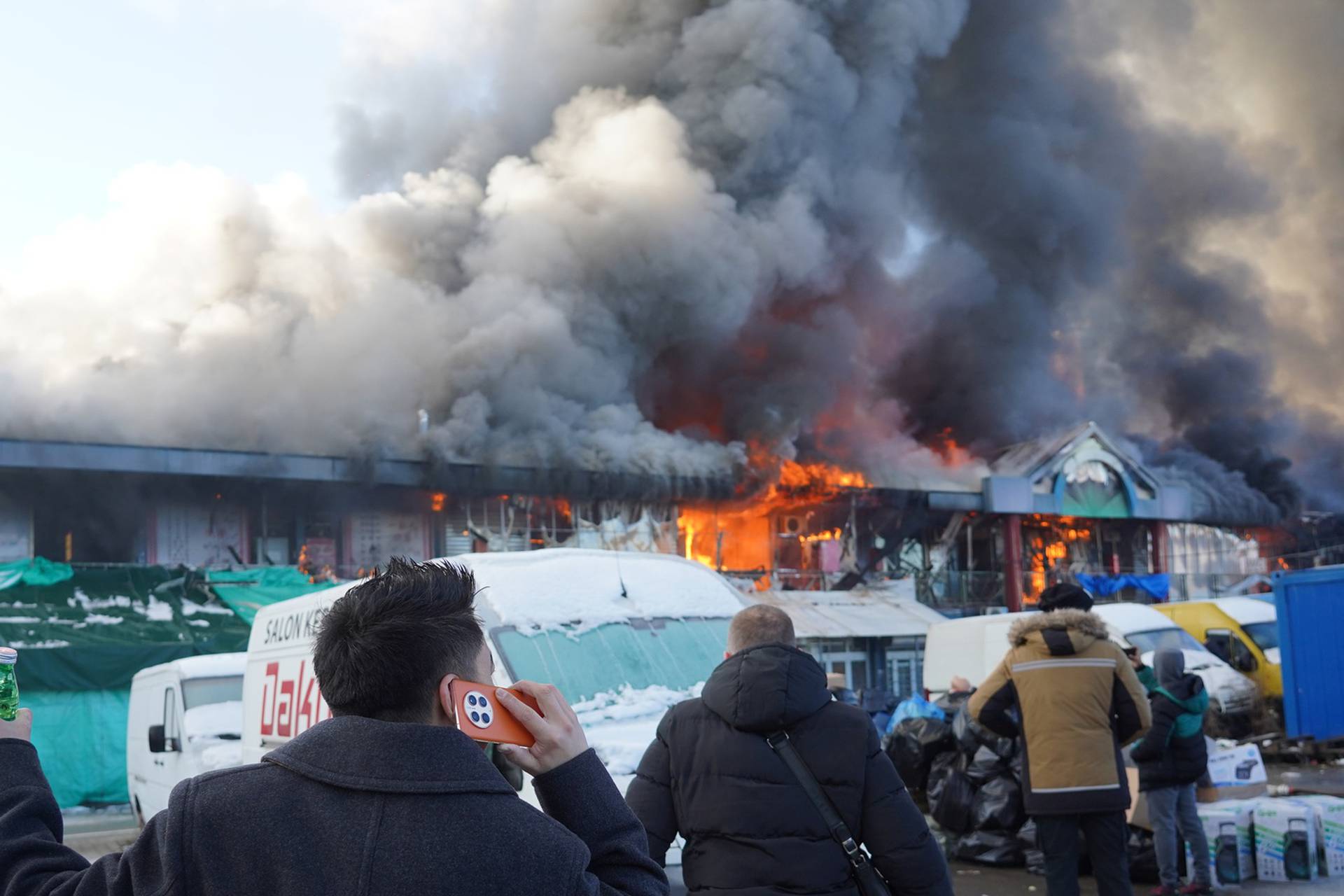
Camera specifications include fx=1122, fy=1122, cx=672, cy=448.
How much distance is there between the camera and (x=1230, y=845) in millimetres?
7176

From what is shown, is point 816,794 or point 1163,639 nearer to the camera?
point 816,794

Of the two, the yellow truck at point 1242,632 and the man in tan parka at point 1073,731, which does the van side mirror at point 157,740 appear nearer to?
the man in tan parka at point 1073,731

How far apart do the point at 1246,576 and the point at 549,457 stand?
2145cm

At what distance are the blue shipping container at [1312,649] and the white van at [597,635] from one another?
333 inches

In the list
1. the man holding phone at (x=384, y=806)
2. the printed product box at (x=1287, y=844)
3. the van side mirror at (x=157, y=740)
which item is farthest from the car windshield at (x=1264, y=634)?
the man holding phone at (x=384, y=806)

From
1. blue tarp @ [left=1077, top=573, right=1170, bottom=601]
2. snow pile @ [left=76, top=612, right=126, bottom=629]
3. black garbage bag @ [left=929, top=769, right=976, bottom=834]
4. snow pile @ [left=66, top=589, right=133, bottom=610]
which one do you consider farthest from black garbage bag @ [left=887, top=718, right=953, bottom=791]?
blue tarp @ [left=1077, top=573, right=1170, bottom=601]

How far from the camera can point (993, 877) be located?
763 centimetres

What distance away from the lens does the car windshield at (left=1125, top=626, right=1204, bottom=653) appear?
49.9 feet

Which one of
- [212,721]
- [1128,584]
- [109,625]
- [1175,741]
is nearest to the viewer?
[1175,741]

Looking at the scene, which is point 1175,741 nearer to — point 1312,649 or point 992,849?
point 992,849

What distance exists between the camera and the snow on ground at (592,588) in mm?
6495

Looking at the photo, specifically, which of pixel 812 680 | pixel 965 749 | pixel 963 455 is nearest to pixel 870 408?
pixel 963 455

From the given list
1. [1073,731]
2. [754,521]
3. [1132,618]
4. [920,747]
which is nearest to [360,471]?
[754,521]

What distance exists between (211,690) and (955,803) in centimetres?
692
